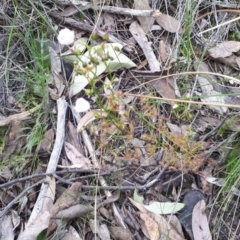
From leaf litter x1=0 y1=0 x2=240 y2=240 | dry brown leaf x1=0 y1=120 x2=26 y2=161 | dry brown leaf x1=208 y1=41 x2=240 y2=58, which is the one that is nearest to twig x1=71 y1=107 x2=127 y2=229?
leaf litter x1=0 y1=0 x2=240 y2=240

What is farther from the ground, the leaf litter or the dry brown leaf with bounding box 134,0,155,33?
the dry brown leaf with bounding box 134,0,155,33

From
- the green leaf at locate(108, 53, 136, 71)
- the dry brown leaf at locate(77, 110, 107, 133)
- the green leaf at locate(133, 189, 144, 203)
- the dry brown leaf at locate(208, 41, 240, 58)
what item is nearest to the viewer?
the green leaf at locate(133, 189, 144, 203)

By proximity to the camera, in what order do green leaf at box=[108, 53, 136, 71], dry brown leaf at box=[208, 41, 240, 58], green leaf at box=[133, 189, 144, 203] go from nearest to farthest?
1. green leaf at box=[133, 189, 144, 203]
2. green leaf at box=[108, 53, 136, 71]
3. dry brown leaf at box=[208, 41, 240, 58]

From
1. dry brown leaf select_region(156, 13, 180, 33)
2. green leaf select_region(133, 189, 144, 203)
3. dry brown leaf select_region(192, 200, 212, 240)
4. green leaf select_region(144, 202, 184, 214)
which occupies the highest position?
dry brown leaf select_region(156, 13, 180, 33)

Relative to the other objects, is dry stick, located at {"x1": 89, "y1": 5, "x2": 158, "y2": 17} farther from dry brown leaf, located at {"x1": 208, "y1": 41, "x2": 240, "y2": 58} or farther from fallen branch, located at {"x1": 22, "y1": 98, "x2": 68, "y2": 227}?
fallen branch, located at {"x1": 22, "y1": 98, "x2": 68, "y2": 227}

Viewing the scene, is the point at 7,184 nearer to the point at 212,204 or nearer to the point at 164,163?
the point at 164,163

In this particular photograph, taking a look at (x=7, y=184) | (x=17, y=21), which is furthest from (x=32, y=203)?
(x=17, y=21)

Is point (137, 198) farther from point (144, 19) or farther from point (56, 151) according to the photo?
point (144, 19)

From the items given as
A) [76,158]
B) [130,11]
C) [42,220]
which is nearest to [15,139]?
[76,158]
